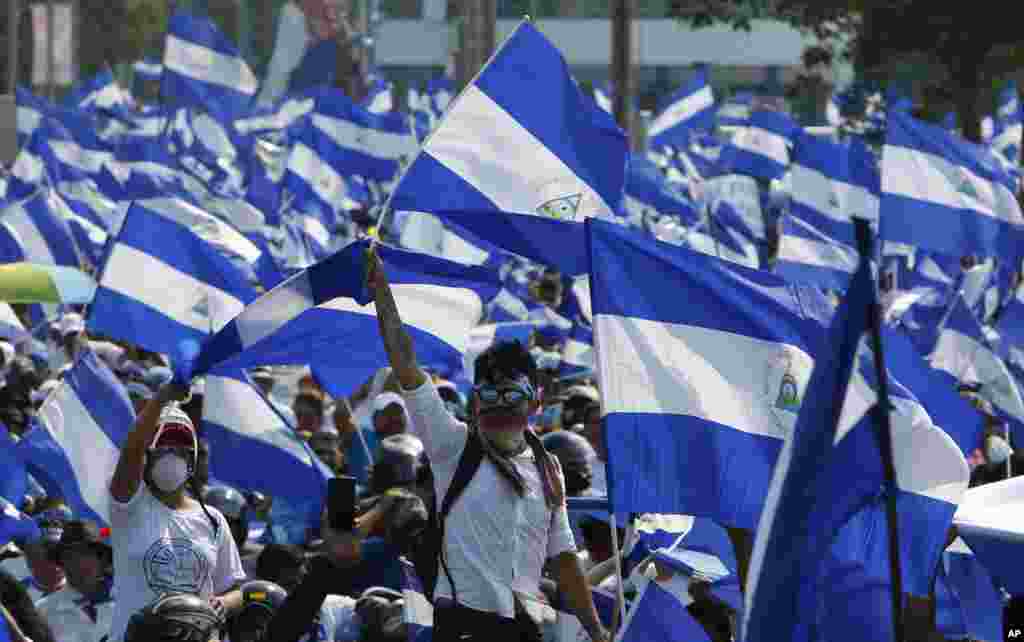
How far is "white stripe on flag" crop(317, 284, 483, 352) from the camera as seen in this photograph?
8.92 metres

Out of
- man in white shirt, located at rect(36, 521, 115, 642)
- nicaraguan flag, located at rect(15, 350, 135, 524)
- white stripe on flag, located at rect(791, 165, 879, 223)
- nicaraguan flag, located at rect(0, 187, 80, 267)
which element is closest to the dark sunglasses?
man in white shirt, located at rect(36, 521, 115, 642)

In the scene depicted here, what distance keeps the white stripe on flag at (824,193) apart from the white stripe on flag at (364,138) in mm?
5581

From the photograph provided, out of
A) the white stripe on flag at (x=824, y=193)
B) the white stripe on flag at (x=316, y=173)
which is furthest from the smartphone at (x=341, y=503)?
the white stripe on flag at (x=316, y=173)

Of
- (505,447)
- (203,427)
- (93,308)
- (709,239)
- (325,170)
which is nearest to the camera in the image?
(505,447)

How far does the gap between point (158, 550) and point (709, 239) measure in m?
11.2

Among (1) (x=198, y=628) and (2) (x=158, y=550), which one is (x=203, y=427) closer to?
(2) (x=158, y=550)

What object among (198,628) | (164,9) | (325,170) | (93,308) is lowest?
(164,9)

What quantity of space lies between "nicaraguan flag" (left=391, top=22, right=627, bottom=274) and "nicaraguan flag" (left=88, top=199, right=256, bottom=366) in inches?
164

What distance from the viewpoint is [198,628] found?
5.35 metres

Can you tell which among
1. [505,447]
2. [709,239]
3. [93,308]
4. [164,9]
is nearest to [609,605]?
[505,447]

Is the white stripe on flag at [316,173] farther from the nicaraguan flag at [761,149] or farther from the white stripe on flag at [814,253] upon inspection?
the white stripe on flag at [814,253]

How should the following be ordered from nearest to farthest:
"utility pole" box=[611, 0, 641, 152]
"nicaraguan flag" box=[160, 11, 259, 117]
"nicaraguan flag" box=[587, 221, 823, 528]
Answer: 1. "nicaraguan flag" box=[587, 221, 823, 528]
2. "utility pole" box=[611, 0, 641, 152]
3. "nicaraguan flag" box=[160, 11, 259, 117]

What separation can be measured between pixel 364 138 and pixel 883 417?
20115 millimetres

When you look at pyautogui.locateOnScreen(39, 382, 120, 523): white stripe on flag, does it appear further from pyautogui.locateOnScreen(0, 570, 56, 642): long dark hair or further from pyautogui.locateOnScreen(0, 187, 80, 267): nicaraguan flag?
pyautogui.locateOnScreen(0, 187, 80, 267): nicaraguan flag
